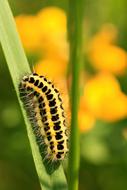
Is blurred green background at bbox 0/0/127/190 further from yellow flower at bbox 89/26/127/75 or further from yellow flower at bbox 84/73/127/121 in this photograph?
yellow flower at bbox 89/26/127/75

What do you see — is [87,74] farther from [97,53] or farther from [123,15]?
[123,15]

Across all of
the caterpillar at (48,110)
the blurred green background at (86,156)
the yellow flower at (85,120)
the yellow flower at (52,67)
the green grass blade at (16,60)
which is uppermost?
the green grass blade at (16,60)

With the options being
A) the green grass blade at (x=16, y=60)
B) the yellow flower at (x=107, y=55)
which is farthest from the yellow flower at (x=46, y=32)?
the green grass blade at (x=16, y=60)

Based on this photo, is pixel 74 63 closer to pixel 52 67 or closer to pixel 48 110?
pixel 48 110

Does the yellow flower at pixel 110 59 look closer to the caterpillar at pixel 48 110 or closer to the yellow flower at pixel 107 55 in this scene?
the yellow flower at pixel 107 55

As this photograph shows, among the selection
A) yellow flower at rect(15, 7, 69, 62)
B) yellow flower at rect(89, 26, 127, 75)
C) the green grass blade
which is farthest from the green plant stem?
yellow flower at rect(15, 7, 69, 62)

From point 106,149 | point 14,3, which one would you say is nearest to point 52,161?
point 106,149
